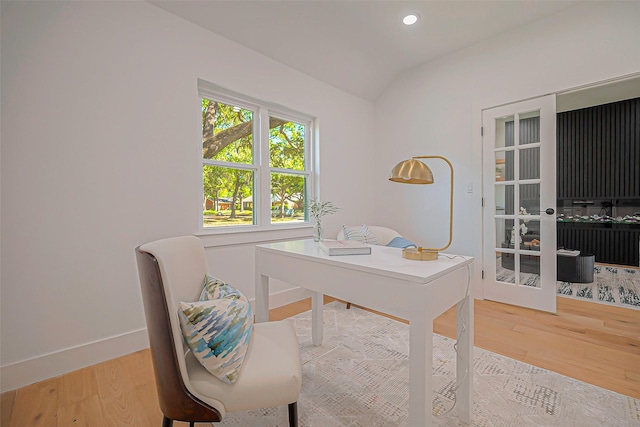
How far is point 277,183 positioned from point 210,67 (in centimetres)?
128

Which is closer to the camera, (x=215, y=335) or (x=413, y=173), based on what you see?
(x=215, y=335)

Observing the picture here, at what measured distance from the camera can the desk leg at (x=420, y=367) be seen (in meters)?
1.09

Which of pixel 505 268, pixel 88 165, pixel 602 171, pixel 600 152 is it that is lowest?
pixel 505 268

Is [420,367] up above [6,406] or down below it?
above

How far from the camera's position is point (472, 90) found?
10.5 ft

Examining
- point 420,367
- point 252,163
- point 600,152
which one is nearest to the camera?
point 420,367

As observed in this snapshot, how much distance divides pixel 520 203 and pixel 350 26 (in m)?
2.51

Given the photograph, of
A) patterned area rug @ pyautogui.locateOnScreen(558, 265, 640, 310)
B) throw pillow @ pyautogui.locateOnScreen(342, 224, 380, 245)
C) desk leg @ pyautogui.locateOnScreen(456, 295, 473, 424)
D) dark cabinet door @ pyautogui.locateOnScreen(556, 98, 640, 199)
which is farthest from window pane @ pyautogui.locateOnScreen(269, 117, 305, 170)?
dark cabinet door @ pyautogui.locateOnScreen(556, 98, 640, 199)

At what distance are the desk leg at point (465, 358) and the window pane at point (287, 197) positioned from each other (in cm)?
219

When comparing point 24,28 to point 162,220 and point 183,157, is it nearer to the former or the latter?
point 183,157

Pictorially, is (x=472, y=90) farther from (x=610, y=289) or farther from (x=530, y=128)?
(x=610, y=289)

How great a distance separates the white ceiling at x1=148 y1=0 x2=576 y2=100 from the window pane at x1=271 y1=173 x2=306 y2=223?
4.11 feet

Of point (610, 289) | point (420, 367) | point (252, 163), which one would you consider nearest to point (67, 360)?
point (252, 163)

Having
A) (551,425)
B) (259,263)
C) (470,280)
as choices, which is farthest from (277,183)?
(551,425)
